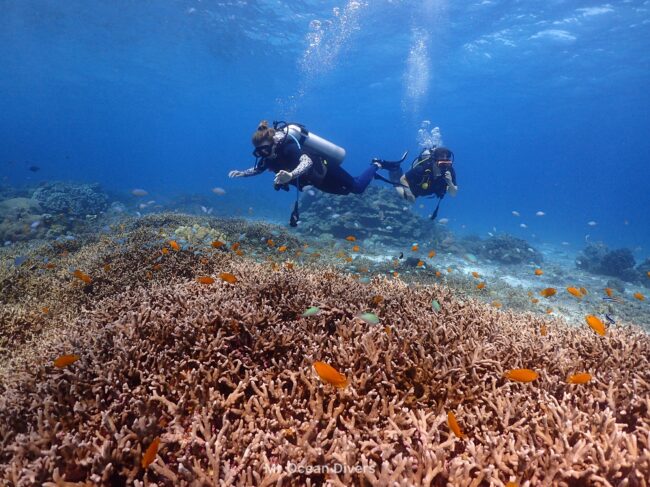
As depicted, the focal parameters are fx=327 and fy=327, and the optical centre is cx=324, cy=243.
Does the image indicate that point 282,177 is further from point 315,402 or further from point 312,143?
point 315,402

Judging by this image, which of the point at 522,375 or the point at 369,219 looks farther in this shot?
the point at 369,219

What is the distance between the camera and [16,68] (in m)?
54.8

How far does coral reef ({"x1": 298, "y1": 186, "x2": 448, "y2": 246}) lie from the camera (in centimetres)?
2070

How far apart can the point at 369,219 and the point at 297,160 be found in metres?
13.7

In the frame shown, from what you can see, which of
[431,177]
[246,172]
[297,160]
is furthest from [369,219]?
[246,172]

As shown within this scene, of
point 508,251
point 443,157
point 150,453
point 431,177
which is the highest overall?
point 508,251

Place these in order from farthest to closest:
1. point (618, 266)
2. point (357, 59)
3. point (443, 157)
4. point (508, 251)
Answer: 1. point (357, 59)
2. point (508, 251)
3. point (618, 266)
4. point (443, 157)

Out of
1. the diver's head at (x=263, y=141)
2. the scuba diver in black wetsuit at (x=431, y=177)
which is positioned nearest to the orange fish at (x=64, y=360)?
the diver's head at (x=263, y=141)

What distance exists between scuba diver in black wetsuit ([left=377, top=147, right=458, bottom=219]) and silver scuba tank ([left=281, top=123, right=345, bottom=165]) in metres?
2.73

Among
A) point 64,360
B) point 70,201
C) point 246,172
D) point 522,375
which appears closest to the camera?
point 522,375

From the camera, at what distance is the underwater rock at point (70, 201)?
22.3m

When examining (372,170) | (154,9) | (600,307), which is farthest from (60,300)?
(154,9)

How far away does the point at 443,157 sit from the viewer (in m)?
10.9

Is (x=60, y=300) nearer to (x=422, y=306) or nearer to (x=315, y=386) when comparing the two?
(x=315, y=386)
